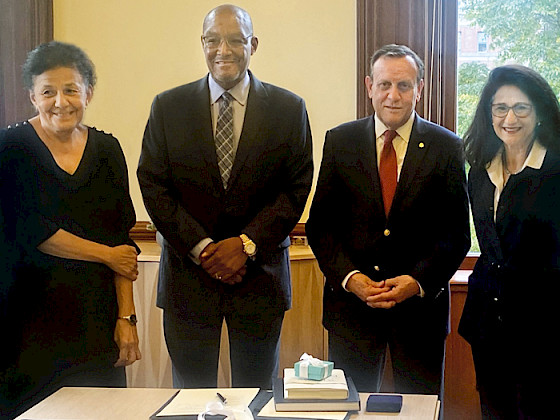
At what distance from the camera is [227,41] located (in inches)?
109

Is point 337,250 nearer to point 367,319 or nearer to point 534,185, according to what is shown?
point 367,319

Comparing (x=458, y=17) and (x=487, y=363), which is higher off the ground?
(x=458, y=17)

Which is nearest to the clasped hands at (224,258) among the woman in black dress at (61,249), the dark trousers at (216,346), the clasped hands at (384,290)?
the dark trousers at (216,346)

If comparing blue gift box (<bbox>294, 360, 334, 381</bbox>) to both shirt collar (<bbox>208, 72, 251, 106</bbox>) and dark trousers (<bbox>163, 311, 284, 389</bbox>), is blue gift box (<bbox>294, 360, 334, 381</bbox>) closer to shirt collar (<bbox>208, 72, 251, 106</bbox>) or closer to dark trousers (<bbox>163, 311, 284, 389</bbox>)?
dark trousers (<bbox>163, 311, 284, 389</bbox>)

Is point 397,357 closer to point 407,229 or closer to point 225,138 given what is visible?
point 407,229

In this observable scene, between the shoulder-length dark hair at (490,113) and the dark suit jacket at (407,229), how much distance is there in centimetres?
18

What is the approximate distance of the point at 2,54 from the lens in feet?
13.6

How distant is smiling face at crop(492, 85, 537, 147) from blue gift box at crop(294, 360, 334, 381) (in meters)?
0.96

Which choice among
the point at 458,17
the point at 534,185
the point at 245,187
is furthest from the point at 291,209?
the point at 458,17

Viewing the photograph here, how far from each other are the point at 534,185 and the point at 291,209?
82cm

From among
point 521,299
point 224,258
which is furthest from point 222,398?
point 521,299

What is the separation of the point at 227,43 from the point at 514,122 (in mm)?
1000

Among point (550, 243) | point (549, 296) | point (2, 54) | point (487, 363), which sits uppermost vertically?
point (2, 54)

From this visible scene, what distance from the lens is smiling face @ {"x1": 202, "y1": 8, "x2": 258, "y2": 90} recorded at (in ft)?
9.07
